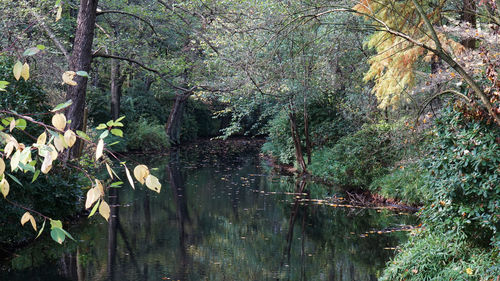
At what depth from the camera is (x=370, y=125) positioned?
566 inches

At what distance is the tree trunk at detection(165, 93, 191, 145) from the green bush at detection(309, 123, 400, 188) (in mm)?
13482

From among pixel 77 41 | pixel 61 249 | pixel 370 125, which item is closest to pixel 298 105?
pixel 370 125

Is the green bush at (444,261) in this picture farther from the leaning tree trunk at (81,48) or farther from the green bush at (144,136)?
the green bush at (144,136)

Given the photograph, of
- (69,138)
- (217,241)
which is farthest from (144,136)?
(69,138)

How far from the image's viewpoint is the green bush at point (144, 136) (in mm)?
24188

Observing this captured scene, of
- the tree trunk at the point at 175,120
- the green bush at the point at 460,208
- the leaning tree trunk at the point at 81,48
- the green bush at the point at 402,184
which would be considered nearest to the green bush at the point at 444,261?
the green bush at the point at 460,208

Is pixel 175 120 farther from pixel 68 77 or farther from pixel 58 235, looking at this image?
pixel 58 235

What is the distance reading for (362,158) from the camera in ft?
46.4

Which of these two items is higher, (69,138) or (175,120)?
(175,120)

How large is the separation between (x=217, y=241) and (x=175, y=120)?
64.4 ft

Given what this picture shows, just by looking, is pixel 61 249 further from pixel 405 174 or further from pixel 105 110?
pixel 105 110

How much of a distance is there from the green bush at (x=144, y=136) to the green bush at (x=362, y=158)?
11.4m

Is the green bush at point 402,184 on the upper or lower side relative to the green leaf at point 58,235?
lower

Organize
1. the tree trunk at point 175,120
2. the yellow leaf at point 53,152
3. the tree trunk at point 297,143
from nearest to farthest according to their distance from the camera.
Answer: the yellow leaf at point 53,152
the tree trunk at point 297,143
the tree trunk at point 175,120
